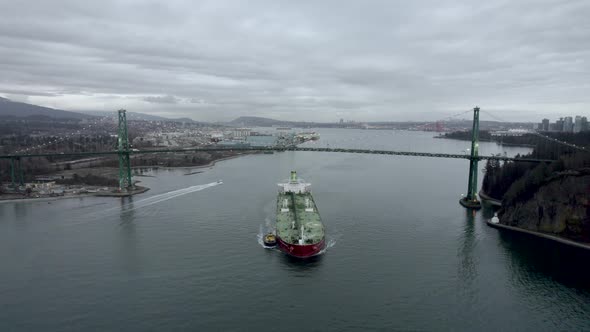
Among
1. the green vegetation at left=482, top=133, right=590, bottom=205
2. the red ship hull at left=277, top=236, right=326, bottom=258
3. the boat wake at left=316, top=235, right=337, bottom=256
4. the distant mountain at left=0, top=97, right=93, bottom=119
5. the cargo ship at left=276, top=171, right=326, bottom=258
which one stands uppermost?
the distant mountain at left=0, top=97, right=93, bottom=119

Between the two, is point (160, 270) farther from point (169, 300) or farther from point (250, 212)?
point (250, 212)

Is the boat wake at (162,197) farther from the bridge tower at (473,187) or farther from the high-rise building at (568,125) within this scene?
the high-rise building at (568,125)

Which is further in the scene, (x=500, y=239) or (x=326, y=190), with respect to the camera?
(x=326, y=190)

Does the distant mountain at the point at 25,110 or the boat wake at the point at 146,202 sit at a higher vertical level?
the distant mountain at the point at 25,110

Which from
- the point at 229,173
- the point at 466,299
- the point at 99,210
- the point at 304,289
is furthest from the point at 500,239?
the point at 229,173

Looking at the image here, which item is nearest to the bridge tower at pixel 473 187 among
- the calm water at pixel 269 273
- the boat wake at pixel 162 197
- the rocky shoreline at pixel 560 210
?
the calm water at pixel 269 273

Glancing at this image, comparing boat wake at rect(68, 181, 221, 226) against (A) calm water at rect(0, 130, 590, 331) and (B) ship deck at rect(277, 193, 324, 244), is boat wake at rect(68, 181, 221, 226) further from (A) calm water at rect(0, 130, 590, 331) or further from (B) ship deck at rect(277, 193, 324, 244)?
(B) ship deck at rect(277, 193, 324, 244)

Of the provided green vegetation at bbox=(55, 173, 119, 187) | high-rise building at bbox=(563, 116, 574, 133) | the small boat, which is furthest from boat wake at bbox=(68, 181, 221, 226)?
high-rise building at bbox=(563, 116, 574, 133)

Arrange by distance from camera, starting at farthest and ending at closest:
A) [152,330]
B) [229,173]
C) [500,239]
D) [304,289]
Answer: [229,173] → [500,239] → [304,289] → [152,330]
